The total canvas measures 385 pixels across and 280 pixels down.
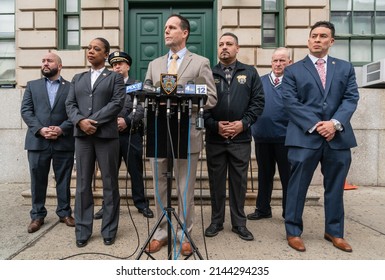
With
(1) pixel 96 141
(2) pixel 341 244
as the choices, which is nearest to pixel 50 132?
(1) pixel 96 141

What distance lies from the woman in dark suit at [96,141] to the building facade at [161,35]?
4.00 m

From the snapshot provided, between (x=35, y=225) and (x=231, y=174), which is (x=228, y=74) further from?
(x=35, y=225)

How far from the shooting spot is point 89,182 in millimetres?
3844

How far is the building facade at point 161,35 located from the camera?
735cm

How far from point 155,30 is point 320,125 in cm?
564

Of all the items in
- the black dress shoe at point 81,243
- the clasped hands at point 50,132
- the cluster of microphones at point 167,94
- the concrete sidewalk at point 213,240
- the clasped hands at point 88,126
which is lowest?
the concrete sidewalk at point 213,240

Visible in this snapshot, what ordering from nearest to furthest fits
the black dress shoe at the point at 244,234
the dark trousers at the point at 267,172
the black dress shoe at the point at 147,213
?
the black dress shoe at the point at 244,234
the dark trousers at the point at 267,172
the black dress shoe at the point at 147,213

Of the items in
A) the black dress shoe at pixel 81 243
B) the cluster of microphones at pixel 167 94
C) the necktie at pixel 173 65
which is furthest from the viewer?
the black dress shoe at pixel 81 243

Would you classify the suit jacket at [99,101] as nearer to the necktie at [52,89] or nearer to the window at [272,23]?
the necktie at [52,89]

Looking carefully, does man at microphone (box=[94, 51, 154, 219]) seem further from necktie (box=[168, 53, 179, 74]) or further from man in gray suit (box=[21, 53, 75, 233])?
necktie (box=[168, 53, 179, 74])

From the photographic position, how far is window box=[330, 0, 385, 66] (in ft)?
26.0

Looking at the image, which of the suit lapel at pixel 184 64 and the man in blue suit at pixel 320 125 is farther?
the man in blue suit at pixel 320 125

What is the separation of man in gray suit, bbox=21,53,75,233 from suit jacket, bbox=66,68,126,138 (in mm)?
587

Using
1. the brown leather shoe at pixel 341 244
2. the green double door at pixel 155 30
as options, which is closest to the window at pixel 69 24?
the green double door at pixel 155 30
